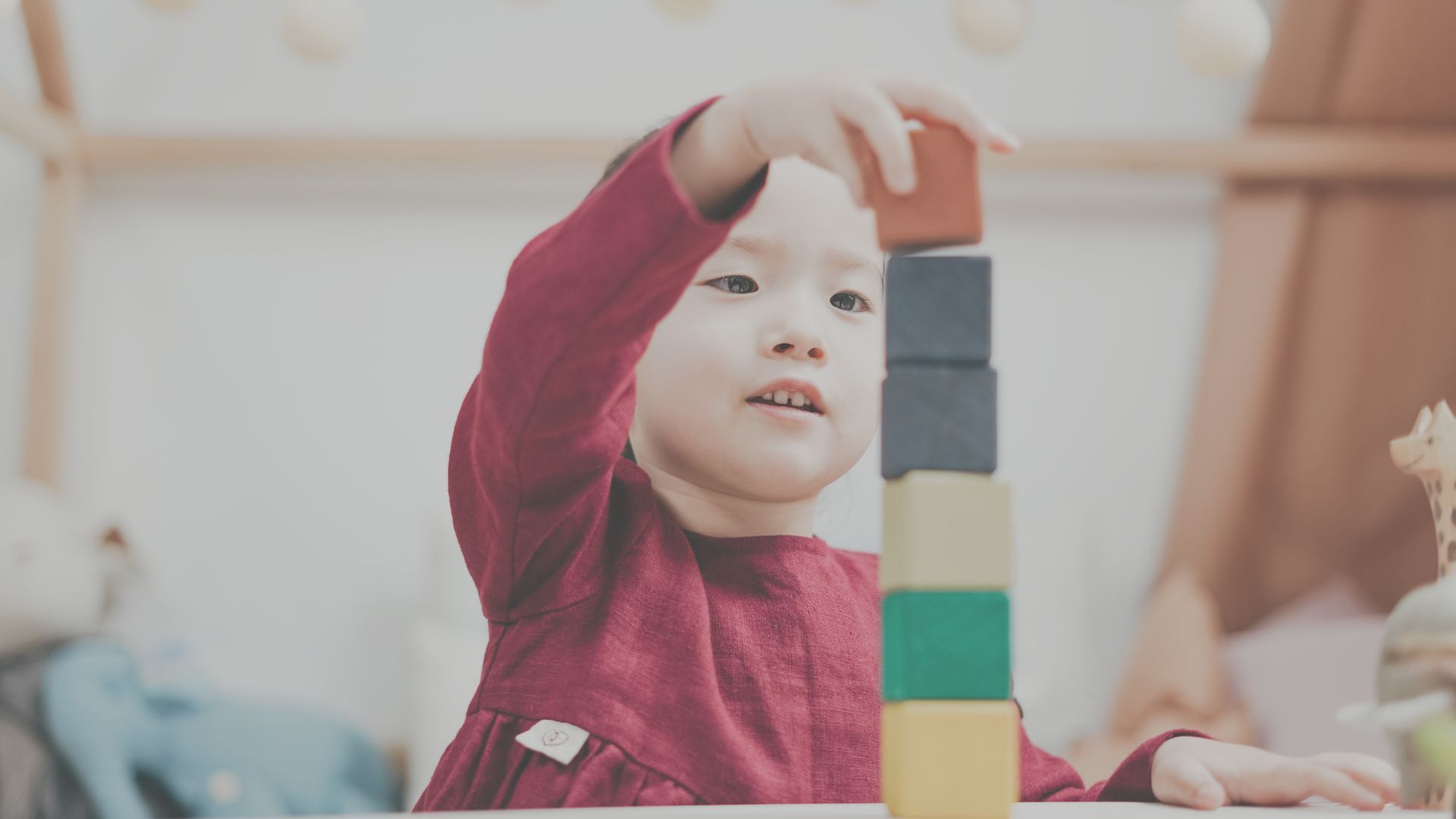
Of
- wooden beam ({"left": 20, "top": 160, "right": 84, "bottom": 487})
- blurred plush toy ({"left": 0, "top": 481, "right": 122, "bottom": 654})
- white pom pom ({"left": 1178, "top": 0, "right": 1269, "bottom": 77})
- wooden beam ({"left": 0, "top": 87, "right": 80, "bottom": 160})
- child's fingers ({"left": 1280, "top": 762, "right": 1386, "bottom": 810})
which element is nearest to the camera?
child's fingers ({"left": 1280, "top": 762, "right": 1386, "bottom": 810})

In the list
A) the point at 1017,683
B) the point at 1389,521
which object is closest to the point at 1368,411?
the point at 1389,521

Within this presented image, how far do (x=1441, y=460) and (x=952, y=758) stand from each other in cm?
32

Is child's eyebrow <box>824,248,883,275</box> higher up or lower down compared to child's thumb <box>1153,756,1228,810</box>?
higher up

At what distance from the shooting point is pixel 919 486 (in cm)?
40

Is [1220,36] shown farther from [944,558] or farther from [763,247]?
[944,558]

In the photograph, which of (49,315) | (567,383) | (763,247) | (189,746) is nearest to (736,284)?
(763,247)

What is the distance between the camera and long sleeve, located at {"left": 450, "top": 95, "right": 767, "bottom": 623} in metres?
0.45

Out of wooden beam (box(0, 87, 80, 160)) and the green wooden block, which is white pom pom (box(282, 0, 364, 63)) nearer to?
wooden beam (box(0, 87, 80, 160))

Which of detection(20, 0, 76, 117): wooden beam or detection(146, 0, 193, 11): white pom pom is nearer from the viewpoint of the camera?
detection(146, 0, 193, 11): white pom pom

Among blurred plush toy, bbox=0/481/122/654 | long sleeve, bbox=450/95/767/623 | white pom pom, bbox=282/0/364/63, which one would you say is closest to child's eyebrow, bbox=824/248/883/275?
long sleeve, bbox=450/95/767/623

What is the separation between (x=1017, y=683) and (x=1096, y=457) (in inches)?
15.6

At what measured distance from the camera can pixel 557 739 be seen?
560 mm

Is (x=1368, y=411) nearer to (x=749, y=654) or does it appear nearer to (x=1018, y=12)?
(x=1018, y=12)

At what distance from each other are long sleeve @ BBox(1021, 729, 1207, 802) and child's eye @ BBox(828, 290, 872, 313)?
23cm
